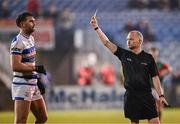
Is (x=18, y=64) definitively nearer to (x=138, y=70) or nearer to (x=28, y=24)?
(x=28, y=24)

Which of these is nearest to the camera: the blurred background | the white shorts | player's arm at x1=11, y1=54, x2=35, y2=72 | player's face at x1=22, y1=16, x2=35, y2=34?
player's arm at x1=11, y1=54, x2=35, y2=72

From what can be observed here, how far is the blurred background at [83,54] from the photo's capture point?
2419 centimetres

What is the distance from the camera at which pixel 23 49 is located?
30.4ft

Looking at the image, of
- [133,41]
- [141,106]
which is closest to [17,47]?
[133,41]

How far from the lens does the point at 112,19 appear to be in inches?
1073

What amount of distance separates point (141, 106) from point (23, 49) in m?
2.07

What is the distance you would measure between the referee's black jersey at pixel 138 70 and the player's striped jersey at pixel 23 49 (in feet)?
4.83

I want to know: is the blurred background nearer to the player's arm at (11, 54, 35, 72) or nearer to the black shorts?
the black shorts

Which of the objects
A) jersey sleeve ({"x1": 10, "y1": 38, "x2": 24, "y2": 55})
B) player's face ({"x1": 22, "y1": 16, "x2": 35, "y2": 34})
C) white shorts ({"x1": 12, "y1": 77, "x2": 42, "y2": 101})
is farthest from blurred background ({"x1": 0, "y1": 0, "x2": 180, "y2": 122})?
jersey sleeve ({"x1": 10, "y1": 38, "x2": 24, "y2": 55})

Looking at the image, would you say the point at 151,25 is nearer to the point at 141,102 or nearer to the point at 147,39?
the point at 147,39

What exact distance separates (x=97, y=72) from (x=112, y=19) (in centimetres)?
317

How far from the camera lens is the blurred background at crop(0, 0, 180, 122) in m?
24.2

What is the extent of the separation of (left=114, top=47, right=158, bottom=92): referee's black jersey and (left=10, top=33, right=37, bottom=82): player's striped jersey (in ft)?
4.83

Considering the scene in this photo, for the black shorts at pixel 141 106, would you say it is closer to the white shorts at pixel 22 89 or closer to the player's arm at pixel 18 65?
the white shorts at pixel 22 89
